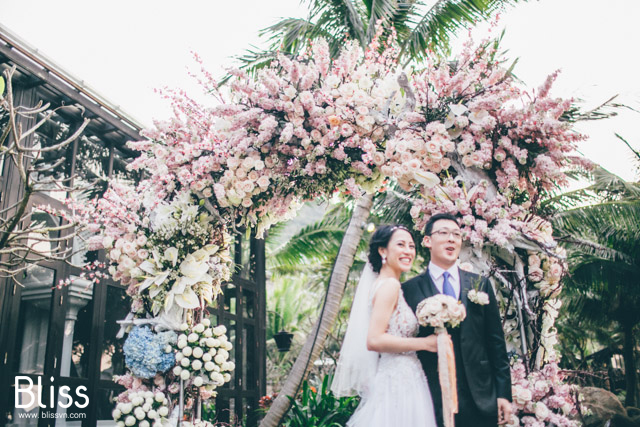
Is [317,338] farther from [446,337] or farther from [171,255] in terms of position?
[446,337]

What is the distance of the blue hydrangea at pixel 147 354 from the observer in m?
4.24

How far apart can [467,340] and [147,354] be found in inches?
102

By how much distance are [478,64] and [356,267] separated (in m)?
10.7

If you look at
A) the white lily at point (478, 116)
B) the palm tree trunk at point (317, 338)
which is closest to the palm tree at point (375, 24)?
the palm tree trunk at point (317, 338)

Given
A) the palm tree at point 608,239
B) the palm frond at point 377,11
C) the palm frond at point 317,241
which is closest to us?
the palm frond at point 377,11

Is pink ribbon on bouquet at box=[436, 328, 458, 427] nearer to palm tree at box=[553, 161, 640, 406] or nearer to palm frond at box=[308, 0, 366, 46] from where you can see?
palm frond at box=[308, 0, 366, 46]

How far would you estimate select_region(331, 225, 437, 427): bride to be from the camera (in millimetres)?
3336

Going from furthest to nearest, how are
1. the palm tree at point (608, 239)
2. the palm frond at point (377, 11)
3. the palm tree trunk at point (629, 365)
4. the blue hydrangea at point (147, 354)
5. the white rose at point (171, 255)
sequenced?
the palm tree trunk at point (629, 365) < the palm tree at point (608, 239) < the palm frond at point (377, 11) < the white rose at point (171, 255) < the blue hydrangea at point (147, 354)

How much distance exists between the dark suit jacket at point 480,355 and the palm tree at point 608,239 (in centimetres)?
818

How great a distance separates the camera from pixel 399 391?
338 cm

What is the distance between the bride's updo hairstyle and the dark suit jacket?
0.47 meters

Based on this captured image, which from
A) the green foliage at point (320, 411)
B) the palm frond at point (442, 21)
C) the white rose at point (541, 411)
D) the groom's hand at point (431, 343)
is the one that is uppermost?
the palm frond at point (442, 21)

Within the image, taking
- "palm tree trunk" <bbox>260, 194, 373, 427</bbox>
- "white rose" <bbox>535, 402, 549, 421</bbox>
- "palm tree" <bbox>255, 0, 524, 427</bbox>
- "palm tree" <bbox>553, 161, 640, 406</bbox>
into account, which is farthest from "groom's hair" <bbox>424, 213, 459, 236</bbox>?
"palm tree" <bbox>553, 161, 640, 406</bbox>

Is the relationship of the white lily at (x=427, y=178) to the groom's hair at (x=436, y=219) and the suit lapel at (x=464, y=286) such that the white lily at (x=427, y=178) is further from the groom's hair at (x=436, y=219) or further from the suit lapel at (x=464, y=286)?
the suit lapel at (x=464, y=286)
